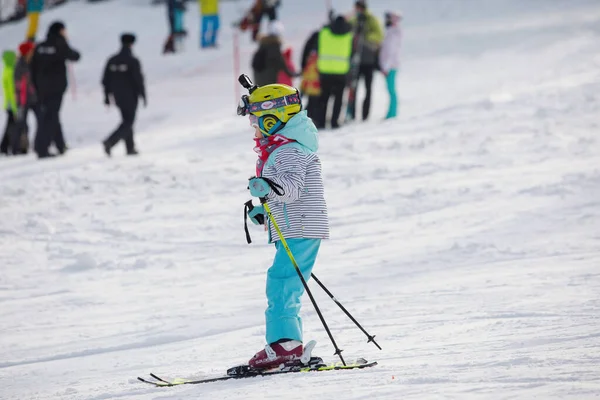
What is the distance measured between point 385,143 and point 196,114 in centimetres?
564

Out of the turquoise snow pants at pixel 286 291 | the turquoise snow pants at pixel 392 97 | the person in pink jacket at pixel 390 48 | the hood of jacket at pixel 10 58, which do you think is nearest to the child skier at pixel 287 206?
the turquoise snow pants at pixel 286 291

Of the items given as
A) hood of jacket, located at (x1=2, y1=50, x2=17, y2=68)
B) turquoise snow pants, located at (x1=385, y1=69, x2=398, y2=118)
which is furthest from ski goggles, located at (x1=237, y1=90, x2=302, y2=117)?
hood of jacket, located at (x1=2, y1=50, x2=17, y2=68)

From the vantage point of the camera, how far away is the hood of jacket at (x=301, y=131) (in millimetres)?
5199

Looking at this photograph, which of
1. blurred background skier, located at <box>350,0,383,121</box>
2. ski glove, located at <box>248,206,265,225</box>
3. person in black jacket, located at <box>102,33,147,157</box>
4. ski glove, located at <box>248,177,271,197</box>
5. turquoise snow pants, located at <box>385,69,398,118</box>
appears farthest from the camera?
turquoise snow pants, located at <box>385,69,398,118</box>

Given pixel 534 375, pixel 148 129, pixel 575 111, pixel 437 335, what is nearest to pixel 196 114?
pixel 148 129

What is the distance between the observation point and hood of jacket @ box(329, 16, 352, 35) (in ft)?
44.6

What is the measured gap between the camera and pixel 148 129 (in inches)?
670

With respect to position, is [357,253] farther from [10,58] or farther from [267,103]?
[10,58]

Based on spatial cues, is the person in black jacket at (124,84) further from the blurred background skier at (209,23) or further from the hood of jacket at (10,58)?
the blurred background skier at (209,23)

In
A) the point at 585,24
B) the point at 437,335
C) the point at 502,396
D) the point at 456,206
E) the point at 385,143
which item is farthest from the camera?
the point at 585,24

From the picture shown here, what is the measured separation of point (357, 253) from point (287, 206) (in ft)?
10.6

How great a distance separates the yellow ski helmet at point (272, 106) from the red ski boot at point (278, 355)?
3.71 ft

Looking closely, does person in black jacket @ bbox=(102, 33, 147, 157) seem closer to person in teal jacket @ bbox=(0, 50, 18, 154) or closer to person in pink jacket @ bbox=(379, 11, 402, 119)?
person in teal jacket @ bbox=(0, 50, 18, 154)

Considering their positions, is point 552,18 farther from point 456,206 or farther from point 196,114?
point 456,206
